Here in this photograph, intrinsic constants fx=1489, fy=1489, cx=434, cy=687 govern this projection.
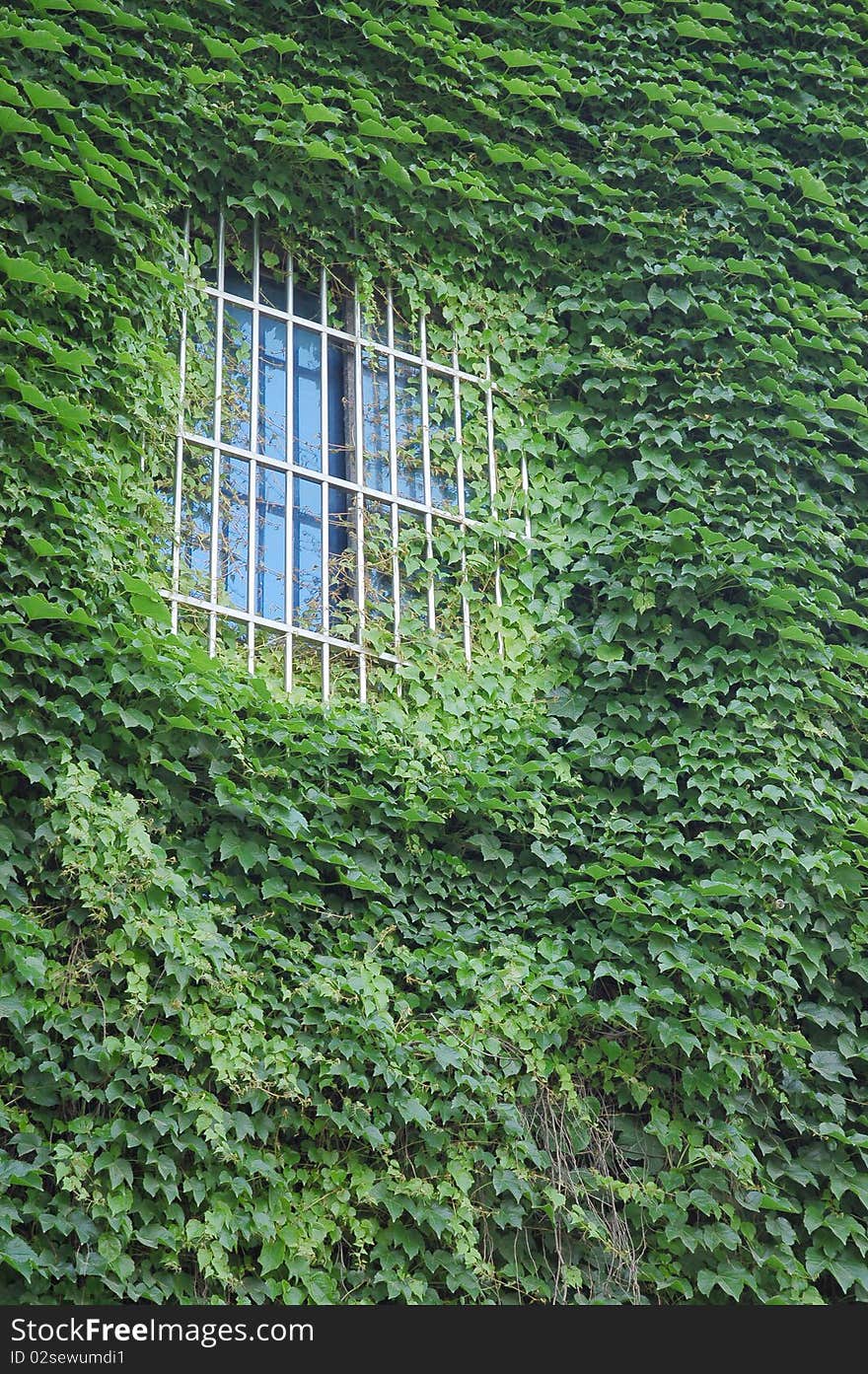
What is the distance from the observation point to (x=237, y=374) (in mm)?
6129

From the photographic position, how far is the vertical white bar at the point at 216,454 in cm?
567

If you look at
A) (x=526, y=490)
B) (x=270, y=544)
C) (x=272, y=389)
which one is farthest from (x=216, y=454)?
(x=526, y=490)

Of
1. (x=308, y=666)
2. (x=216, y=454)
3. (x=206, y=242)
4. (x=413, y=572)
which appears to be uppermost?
(x=206, y=242)

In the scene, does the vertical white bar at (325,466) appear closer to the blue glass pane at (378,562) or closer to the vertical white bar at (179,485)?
the blue glass pane at (378,562)

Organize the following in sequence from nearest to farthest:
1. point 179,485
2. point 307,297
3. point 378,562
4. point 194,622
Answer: point 194,622 → point 179,485 → point 378,562 → point 307,297

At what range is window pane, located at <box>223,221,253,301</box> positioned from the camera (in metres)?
6.26

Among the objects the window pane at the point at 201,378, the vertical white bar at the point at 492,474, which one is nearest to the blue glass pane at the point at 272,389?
the window pane at the point at 201,378

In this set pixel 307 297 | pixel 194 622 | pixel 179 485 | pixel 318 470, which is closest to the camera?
pixel 194 622

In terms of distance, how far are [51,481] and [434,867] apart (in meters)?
1.97

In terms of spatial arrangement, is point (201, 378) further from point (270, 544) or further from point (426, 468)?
point (426, 468)

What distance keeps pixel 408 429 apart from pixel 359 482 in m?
0.42

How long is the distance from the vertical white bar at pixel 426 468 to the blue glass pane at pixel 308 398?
0.45m

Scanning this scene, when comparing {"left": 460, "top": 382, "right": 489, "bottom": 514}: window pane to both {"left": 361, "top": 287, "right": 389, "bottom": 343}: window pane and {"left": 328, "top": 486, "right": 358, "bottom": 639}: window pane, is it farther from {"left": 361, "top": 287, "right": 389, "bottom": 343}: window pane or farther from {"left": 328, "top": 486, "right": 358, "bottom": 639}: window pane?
{"left": 328, "top": 486, "right": 358, "bottom": 639}: window pane

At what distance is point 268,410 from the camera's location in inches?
244
